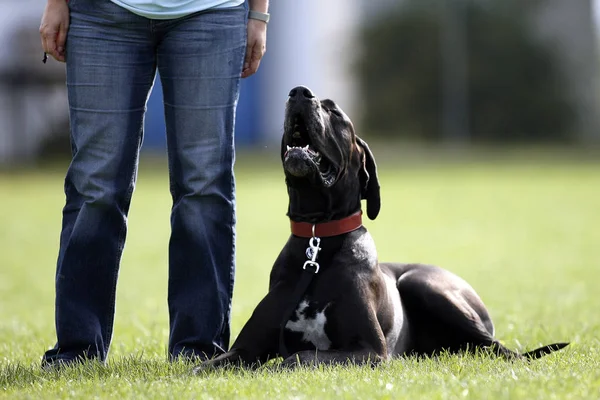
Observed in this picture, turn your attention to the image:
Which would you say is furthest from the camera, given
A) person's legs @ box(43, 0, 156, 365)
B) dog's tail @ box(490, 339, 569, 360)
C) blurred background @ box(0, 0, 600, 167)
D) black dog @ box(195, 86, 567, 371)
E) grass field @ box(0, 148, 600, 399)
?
blurred background @ box(0, 0, 600, 167)

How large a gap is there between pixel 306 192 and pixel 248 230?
971 cm

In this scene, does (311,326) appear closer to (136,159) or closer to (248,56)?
(136,159)

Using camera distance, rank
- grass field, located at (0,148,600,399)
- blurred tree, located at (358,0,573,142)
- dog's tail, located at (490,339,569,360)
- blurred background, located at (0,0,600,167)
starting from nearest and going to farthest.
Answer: grass field, located at (0,148,600,399) → dog's tail, located at (490,339,569,360) → blurred background, located at (0,0,600,167) → blurred tree, located at (358,0,573,142)

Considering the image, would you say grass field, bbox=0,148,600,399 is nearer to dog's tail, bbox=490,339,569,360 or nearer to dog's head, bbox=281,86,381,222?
dog's tail, bbox=490,339,569,360

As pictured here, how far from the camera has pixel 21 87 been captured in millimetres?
30797

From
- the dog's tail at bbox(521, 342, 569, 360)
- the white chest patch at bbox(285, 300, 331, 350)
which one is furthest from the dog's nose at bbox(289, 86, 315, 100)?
the dog's tail at bbox(521, 342, 569, 360)

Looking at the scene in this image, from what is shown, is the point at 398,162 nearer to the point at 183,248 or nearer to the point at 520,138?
the point at 520,138

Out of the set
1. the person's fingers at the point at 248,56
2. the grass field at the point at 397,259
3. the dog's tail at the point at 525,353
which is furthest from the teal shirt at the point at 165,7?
the dog's tail at the point at 525,353

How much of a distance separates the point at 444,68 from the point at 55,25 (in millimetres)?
36612

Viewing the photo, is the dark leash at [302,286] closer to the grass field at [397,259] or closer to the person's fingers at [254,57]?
the grass field at [397,259]

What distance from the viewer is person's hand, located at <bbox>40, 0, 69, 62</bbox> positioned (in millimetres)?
4422

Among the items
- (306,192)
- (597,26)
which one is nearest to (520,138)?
(597,26)

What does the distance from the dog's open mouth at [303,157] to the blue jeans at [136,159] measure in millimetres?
320

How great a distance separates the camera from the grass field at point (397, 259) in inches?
146
